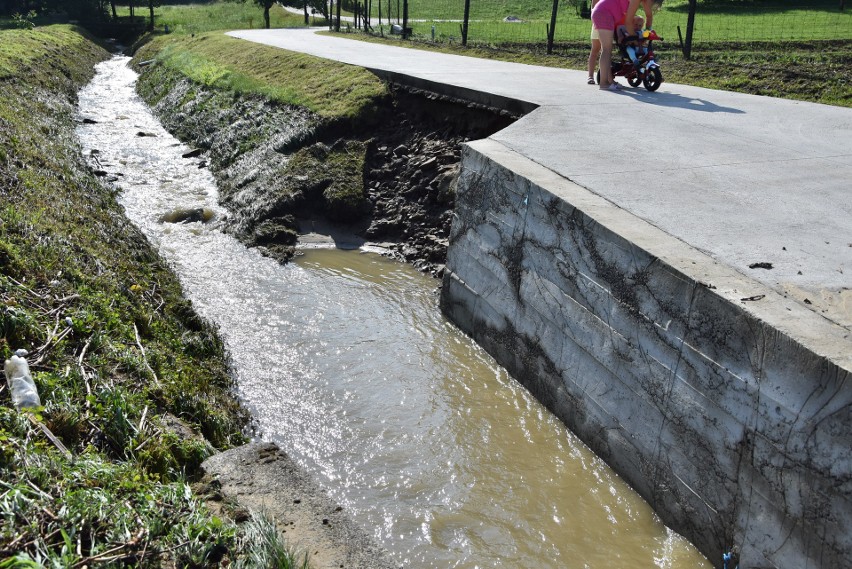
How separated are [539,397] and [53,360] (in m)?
4.13

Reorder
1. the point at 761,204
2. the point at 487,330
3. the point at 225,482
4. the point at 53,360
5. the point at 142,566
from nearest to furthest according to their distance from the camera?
the point at 142,566 < the point at 225,482 < the point at 53,360 < the point at 761,204 < the point at 487,330

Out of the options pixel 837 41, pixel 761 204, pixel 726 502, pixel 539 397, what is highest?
→ pixel 837 41

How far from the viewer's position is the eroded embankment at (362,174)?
11.0 meters

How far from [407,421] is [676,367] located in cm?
266

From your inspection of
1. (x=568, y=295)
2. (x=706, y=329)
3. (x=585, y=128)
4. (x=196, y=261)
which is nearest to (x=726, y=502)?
(x=706, y=329)

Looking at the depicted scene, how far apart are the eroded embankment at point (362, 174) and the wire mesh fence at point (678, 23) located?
11.0 metres

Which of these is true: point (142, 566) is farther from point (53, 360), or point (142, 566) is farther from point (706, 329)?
point (706, 329)

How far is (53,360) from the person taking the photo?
17.1 ft

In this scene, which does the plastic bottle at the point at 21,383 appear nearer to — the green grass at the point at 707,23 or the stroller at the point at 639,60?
the stroller at the point at 639,60

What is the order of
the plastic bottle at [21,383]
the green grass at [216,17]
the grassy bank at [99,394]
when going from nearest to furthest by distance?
the grassy bank at [99,394] → the plastic bottle at [21,383] → the green grass at [216,17]

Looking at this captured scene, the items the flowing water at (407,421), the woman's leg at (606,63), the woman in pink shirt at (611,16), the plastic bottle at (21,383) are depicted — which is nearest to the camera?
the plastic bottle at (21,383)

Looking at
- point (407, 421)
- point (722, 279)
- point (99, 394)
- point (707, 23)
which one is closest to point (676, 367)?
point (722, 279)

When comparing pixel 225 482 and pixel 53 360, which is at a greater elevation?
pixel 53 360

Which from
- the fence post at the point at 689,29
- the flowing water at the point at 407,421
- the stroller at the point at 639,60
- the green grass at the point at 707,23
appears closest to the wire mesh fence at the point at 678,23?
the green grass at the point at 707,23
